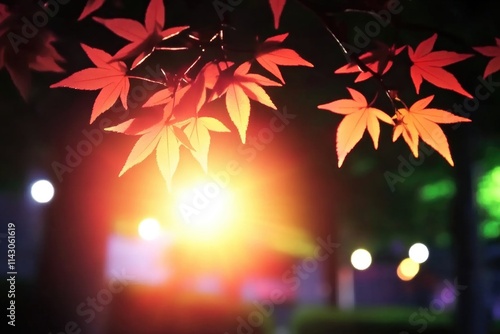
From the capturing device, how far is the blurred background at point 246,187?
3.42 m

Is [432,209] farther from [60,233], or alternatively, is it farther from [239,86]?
[239,86]

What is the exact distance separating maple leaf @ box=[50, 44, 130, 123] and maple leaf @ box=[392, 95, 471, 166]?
34.3 inches

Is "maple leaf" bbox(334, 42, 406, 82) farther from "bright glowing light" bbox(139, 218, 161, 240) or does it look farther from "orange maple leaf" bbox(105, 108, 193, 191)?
"bright glowing light" bbox(139, 218, 161, 240)

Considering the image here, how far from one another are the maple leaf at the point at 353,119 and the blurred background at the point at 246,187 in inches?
8.3

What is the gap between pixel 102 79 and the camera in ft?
5.22

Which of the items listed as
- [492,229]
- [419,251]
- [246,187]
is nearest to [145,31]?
[246,187]

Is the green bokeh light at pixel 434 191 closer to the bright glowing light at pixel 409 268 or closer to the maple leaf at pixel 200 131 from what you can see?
the maple leaf at pixel 200 131

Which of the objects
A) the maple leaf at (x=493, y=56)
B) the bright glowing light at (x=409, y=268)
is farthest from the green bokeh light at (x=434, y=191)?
the bright glowing light at (x=409, y=268)

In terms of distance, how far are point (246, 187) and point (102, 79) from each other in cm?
534

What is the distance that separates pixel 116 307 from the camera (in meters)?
5.49

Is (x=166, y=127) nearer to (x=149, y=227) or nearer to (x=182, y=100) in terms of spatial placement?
(x=182, y=100)

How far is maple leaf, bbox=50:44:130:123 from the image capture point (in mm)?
A: 1534

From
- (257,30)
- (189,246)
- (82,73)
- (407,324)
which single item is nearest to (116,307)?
(189,246)

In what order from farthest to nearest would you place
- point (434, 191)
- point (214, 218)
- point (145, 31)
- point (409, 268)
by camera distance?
point (409, 268) → point (214, 218) → point (434, 191) → point (145, 31)
